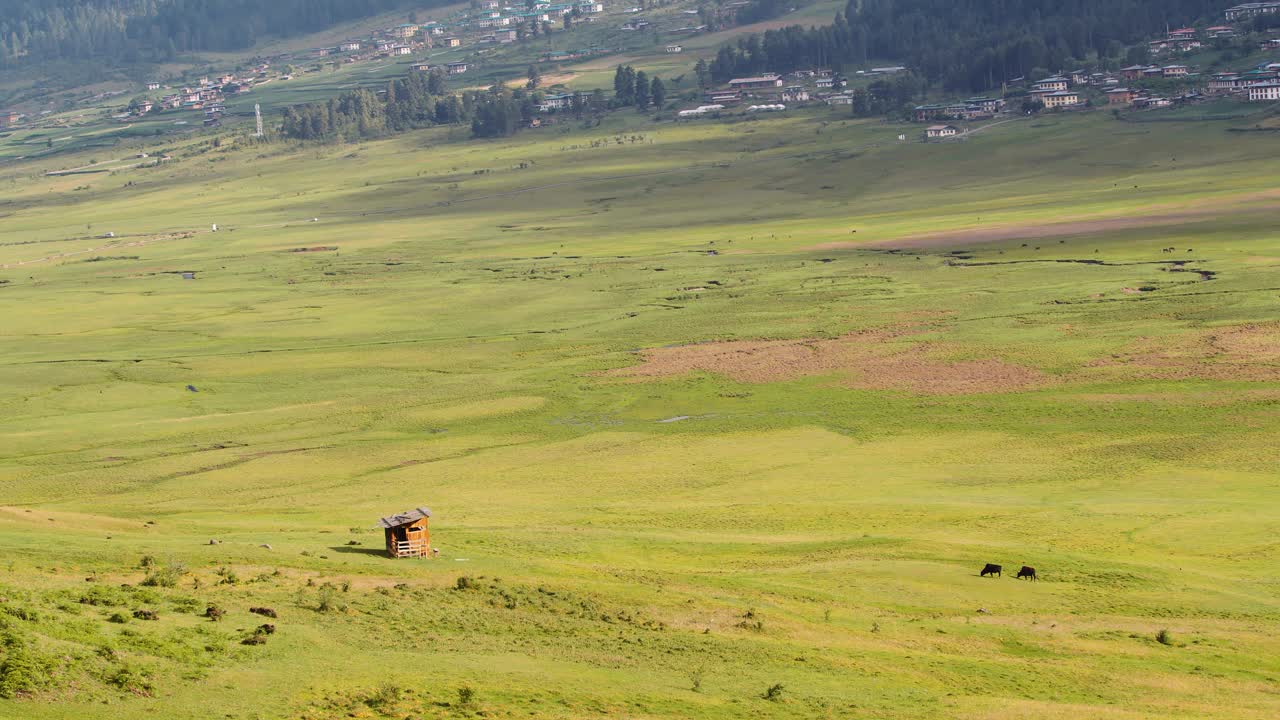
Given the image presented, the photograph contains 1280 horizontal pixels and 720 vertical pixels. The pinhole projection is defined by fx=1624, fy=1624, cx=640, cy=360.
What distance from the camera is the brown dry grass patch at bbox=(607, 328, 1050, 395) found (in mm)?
68500

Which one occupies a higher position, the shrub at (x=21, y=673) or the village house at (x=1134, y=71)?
the shrub at (x=21, y=673)

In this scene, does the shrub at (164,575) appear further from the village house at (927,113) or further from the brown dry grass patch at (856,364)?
the village house at (927,113)

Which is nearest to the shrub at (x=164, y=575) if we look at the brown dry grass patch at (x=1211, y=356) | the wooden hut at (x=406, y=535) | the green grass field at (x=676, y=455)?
the green grass field at (x=676, y=455)

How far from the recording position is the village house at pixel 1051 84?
17662 centimetres

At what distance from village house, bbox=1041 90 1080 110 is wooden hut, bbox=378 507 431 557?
14369 centimetres

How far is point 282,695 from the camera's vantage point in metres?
28.5

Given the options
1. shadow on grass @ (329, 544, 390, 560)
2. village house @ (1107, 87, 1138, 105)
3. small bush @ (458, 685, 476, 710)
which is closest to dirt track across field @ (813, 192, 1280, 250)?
village house @ (1107, 87, 1138, 105)

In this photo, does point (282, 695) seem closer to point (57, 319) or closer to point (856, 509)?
point (856, 509)

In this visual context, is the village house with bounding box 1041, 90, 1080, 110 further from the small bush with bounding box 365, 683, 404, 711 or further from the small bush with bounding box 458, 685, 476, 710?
the small bush with bounding box 365, 683, 404, 711

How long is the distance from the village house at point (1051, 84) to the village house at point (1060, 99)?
2.51 metres

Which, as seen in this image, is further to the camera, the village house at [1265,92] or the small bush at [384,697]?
the village house at [1265,92]

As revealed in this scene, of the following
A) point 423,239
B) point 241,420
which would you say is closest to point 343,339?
point 241,420

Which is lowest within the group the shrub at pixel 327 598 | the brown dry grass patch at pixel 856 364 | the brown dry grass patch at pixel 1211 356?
the brown dry grass patch at pixel 1211 356

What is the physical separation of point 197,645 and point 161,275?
89593 millimetres
